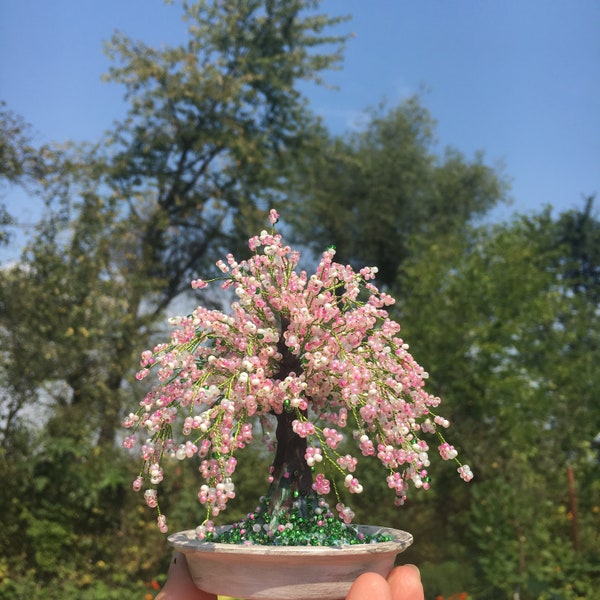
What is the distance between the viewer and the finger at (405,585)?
2691 mm

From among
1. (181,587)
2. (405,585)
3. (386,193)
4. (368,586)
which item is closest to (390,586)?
(405,585)

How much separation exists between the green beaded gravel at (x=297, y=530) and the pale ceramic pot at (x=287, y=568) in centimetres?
12

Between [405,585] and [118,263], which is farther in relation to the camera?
[118,263]

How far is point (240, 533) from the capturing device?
2.73 metres

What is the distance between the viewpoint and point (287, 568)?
244 cm

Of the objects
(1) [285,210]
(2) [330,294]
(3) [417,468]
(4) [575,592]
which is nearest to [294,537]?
(3) [417,468]

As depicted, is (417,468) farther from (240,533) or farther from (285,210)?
(285,210)

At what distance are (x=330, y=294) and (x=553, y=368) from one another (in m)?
7.99

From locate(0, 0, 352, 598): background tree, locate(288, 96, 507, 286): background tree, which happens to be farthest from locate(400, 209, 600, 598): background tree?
locate(288, 96, 507, 286): background tree

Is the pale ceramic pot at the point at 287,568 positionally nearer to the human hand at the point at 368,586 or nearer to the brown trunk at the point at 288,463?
the human hand at the point at 368,586

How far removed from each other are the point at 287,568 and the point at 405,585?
54 centimetres

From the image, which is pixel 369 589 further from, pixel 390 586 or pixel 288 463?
pixel 288 463

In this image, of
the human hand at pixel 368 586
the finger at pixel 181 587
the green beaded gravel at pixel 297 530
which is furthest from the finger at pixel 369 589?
the finger at pixel 181 587

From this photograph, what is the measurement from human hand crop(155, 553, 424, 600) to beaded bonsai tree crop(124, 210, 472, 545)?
20cm
